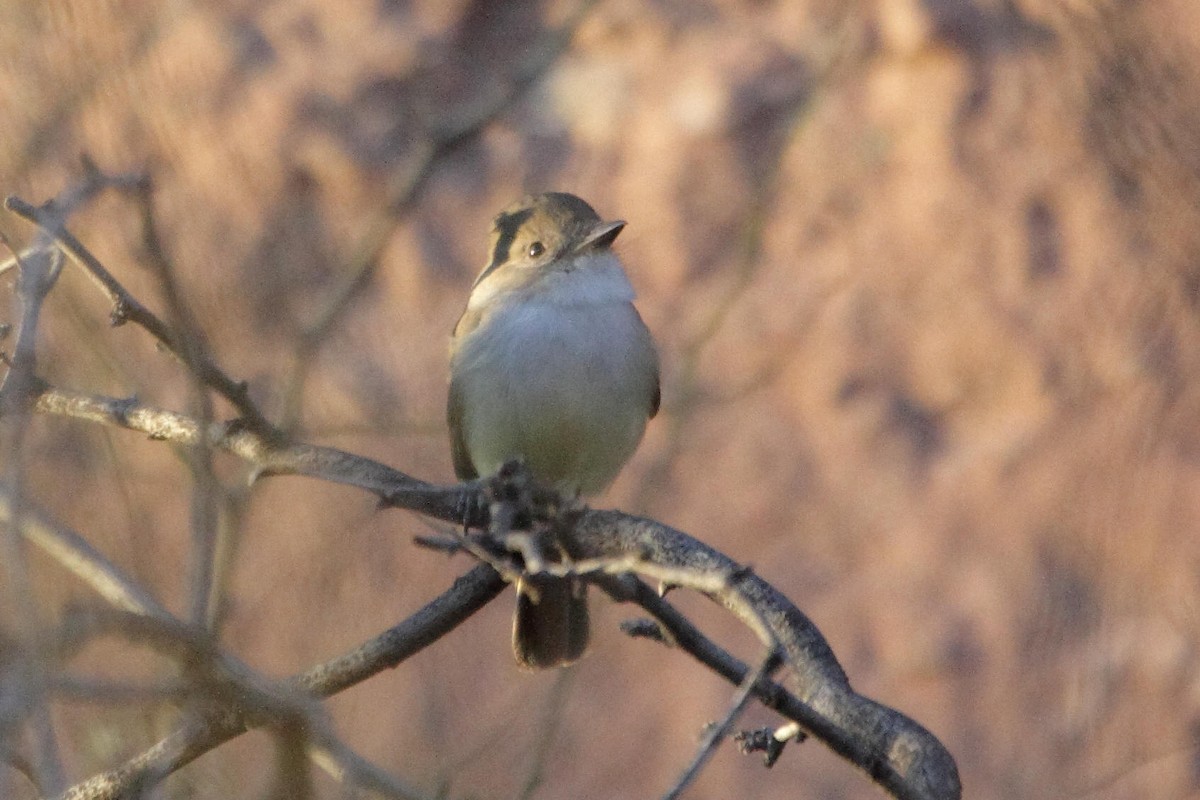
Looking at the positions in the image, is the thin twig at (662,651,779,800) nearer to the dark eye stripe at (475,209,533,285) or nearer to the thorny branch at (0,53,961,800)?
the thorny branch at (0,53,961,800)

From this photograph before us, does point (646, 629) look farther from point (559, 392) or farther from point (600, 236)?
point (600, 236)

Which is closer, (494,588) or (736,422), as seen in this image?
(494,588)

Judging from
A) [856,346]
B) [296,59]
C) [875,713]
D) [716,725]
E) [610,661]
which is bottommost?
[716,725]

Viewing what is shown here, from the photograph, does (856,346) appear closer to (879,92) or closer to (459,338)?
(879,92)

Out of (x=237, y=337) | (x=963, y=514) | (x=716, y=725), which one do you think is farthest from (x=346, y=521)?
(x=716, y=725)

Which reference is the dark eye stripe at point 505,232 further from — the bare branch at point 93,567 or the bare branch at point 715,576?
the bare branch at point 93,567

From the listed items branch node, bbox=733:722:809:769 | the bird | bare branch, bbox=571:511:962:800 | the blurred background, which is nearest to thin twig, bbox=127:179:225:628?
bare branch, bbox=571:511:962:800

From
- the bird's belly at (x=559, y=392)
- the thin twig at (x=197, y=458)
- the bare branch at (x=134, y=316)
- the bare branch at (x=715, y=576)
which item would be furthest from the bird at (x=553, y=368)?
the thin twig at (x=197, y=458)
